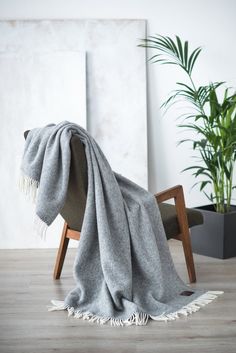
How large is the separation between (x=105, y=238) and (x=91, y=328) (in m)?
0.48

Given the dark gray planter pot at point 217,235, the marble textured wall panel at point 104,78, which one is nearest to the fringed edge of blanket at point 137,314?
the dark gray planter pot at point 217,235

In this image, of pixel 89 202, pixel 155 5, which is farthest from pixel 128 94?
pixel 89 202

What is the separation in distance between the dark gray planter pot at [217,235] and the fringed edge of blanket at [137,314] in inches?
34.8

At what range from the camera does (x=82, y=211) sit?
344 cm

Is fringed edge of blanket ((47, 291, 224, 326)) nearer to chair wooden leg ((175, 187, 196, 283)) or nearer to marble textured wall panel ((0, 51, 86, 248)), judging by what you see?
chair wooden leg ((175, 187, 196, 283))

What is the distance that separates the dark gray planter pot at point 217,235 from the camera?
425 centimetres

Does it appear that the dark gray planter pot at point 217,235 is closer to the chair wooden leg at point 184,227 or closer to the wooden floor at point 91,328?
the wooden floor at point 91,328

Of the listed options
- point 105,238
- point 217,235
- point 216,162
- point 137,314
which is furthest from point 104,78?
point 137,314

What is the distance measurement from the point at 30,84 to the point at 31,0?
2.06ft

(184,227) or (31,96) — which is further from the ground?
(31,96)

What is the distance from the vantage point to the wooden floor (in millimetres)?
2744

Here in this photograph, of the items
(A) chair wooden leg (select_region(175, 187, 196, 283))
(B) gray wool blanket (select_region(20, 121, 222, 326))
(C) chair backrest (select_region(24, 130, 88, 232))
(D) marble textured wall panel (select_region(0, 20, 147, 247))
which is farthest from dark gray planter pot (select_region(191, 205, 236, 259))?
(C) chair backrest (select_region(24, 130, 88, 232))

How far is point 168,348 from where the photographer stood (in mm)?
2721

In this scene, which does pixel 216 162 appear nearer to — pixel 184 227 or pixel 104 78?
pixel 184 227
